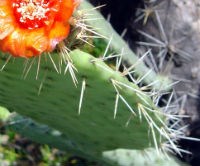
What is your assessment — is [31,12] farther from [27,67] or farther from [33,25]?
[27,67]

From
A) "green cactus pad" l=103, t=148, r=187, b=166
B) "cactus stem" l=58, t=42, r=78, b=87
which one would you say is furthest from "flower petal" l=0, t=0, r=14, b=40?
"green cactus pad" l=103, t=148, r=187, b=166

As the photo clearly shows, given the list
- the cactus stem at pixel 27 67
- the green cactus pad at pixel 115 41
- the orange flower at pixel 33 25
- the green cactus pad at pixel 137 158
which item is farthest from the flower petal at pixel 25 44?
the green cactus pad at pixel 137 158

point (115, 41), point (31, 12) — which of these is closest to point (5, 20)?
point (31, 12)

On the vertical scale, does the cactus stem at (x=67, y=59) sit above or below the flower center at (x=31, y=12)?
below

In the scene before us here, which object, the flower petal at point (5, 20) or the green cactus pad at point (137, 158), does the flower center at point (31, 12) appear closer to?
the flower petal at point (5, 20)

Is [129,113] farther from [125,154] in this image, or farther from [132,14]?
[132,14]

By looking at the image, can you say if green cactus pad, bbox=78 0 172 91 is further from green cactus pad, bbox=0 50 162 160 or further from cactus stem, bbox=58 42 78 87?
cactus stem, bbox=58 42 78 87
